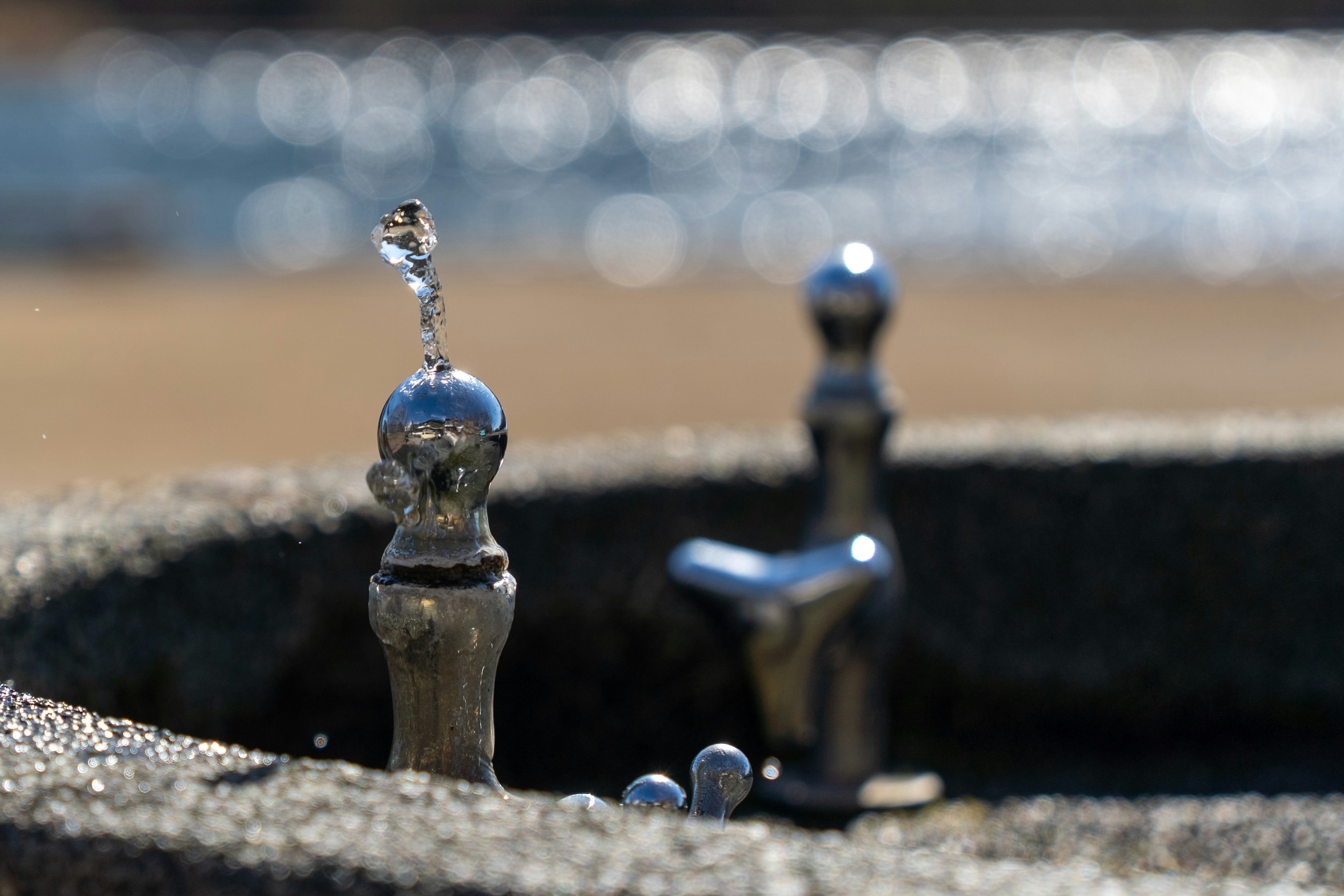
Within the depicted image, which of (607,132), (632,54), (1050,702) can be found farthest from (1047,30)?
(1050,702)

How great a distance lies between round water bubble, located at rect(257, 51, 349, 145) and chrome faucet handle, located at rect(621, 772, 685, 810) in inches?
730

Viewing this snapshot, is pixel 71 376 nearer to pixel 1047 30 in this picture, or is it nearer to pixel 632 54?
pixel 632 54

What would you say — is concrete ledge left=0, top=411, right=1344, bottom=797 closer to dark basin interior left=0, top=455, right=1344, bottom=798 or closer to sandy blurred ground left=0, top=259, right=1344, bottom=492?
dark basin interior left=0, top=455, right=1344, bottom=798

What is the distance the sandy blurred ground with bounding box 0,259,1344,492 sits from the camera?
4961 mm

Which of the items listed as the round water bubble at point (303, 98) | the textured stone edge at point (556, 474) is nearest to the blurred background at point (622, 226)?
the round water bubble at point (303, 98)

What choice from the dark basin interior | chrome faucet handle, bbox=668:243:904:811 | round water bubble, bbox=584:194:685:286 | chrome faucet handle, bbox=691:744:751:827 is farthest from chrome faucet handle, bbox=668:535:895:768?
round water bubble, bbox=584:194:685:286

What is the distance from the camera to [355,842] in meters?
0.48

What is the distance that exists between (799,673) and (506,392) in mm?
4312

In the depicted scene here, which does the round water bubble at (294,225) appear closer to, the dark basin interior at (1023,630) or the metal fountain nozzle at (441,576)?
the dark basin interior at (1023,630)

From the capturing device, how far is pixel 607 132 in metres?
20.6

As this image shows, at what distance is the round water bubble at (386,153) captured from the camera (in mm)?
15297

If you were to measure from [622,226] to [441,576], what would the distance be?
38.1ft

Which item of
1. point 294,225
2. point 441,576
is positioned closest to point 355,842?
point 441,576

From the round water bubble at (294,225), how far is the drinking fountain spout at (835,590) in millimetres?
8372
